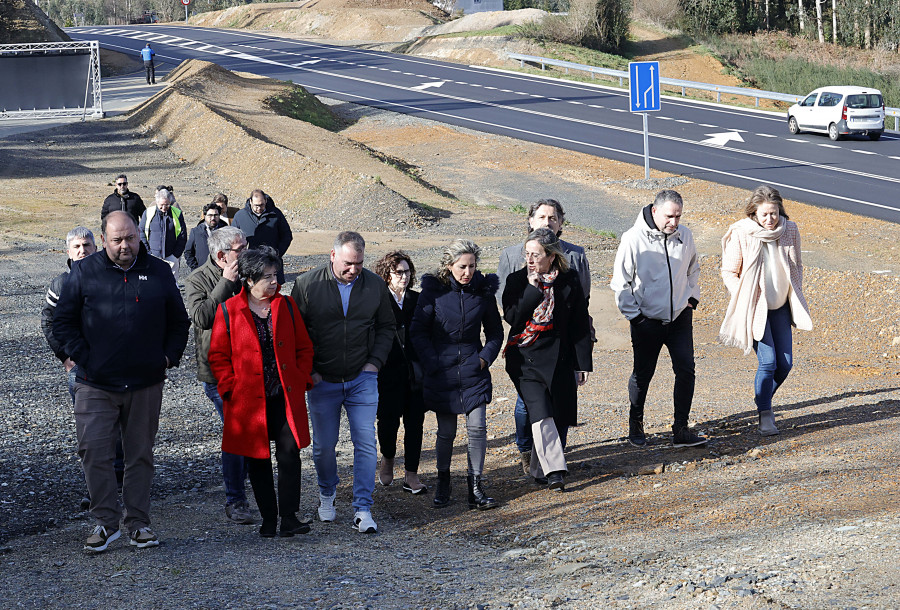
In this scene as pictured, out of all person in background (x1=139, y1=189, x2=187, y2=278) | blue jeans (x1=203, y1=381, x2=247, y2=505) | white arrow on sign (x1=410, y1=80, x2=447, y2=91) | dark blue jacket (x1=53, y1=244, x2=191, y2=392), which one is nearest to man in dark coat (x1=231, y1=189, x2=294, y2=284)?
person in background (x1=139, y1=189, x2=187, y2=278)

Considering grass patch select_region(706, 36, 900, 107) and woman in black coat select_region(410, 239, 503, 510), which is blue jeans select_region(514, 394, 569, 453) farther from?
grass patch select_region(706, 36, 900, 107)

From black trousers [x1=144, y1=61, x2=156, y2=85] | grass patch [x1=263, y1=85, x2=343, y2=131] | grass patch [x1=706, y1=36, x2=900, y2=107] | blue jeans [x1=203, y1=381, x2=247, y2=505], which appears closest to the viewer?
blue jeans [x1=203, y1=381, x2=247, y2=505]

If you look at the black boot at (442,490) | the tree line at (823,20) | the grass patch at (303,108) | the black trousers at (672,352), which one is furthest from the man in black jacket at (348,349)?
the tree line at (823,20)

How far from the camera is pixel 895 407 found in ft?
28.0

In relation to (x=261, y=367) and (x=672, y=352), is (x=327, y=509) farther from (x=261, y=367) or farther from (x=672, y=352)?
(x=672, y=352)

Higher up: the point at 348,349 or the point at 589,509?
the point at 348,349

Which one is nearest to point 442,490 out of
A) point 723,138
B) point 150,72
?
point 723,138

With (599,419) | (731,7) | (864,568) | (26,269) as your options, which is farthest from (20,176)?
(731,7)

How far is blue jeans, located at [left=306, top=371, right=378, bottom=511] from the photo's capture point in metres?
6.36

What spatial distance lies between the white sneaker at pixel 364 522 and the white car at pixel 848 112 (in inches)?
1121

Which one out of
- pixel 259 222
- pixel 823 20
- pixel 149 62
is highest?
pixel 823 20

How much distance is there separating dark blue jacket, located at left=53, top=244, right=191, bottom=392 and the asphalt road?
1849 centimetres

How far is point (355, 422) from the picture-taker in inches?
253

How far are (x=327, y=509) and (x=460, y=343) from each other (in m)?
1.41
